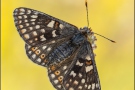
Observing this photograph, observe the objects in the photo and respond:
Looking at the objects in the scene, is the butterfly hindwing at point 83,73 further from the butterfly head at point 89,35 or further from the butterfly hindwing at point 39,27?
the butterfly hindwing at point 39,27

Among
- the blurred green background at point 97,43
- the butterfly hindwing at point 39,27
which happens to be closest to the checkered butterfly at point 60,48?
the butterfly hindwing at point 39,27

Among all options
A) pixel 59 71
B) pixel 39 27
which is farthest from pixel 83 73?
pixel 39 27

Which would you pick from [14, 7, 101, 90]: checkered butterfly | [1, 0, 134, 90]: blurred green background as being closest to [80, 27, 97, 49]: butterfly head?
[14, 7, 101, 90]: checkered butterfly

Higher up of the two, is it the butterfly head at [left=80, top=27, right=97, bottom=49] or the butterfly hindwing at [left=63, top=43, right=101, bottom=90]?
the butterfly head at [left=80, top=27, right=97, bottom=49]

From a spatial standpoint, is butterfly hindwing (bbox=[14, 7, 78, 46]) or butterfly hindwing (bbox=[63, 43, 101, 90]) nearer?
butterfly hindwing (bbox=[63, 43, 101, 90])

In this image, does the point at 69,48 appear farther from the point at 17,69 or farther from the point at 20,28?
the point at 17,69

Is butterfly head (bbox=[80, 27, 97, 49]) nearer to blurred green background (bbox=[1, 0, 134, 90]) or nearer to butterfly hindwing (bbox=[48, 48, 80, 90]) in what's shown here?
butterfly hindwing (bbox=[48, 48, 80, 90])

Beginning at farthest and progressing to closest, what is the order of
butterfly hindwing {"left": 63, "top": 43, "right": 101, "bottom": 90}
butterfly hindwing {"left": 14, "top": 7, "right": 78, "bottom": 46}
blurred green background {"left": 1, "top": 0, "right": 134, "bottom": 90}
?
blurred green background {"left": 1, "top": 0, "right": 134, "bottom": 90} → butterfly hindwing {"left": 14, "top": 7, "right": 78, "bottom": 46} → butterfly hindwing {"left": 63, "top": 43, "right": 101, "bottom": 90}

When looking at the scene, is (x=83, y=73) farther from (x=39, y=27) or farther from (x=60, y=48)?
(x=39, y=27)
